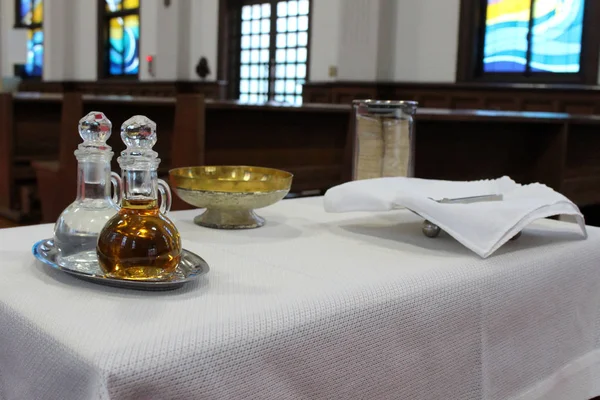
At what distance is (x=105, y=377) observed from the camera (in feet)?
1.86

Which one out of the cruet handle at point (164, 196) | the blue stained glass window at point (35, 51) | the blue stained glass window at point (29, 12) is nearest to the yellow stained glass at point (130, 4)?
the blue stained glass window at point (29, 12)

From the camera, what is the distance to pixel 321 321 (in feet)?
2.42

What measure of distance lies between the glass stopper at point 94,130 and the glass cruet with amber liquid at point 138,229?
0.07 metres

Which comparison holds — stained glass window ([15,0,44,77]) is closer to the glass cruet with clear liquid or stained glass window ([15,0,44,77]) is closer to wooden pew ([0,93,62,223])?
wooden pew ([0,93,62,223])

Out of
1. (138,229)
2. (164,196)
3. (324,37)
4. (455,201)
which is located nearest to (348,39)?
(324,37)

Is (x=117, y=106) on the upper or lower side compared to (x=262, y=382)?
upper

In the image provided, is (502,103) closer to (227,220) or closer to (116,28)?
(227,220)

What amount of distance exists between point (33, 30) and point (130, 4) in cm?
332

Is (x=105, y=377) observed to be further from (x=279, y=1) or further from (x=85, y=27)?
(x=85, y=27)

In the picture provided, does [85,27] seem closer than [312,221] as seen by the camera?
No

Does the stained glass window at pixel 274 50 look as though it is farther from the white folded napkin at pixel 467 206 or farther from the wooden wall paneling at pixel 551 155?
the white folded napkin at pixel 467 206

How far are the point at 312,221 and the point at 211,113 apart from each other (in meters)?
2.39

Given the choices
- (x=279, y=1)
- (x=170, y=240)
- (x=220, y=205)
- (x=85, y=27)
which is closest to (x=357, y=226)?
(x=220, y=205)

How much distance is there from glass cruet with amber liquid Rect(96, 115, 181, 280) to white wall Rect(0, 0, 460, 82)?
603 cm
